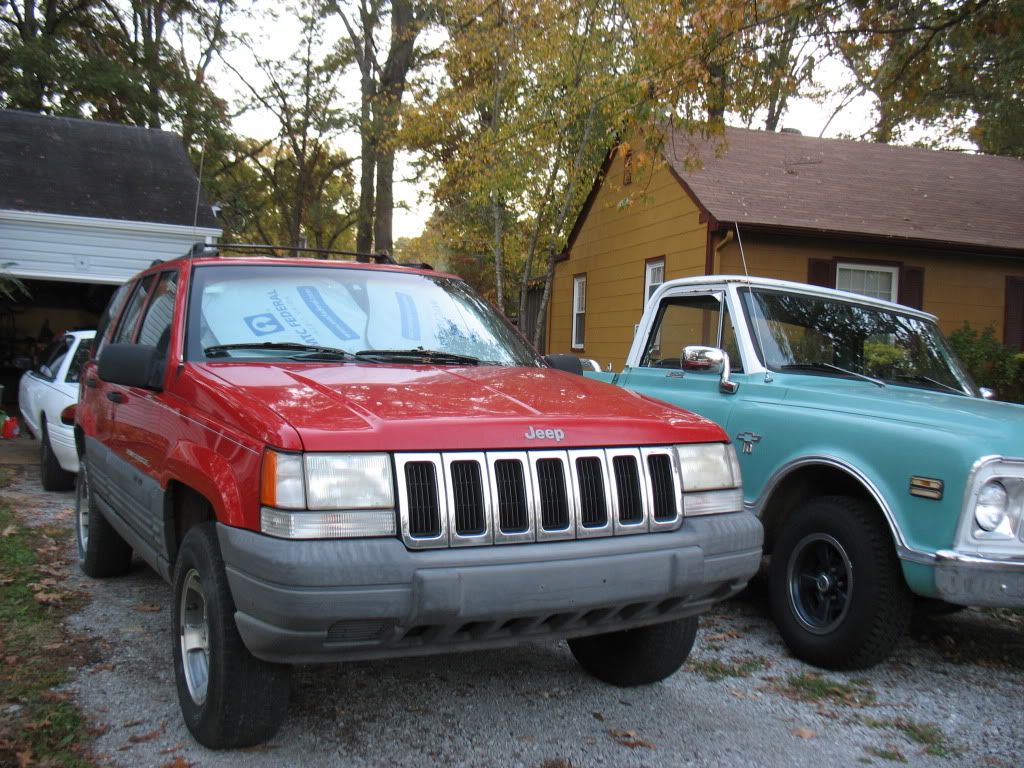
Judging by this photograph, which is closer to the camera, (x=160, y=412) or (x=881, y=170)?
(x=160, y=412)

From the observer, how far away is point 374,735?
341cm

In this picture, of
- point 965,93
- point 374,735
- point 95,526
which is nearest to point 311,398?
point 374,735

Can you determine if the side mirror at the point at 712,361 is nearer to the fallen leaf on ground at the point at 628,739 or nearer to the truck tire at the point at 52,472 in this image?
the fallen leaf on ground at the point at 628,739

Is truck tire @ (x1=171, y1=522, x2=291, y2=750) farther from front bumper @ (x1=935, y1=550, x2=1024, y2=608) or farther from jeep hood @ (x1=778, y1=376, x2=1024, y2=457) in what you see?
jeep hood @ (x1=778, y1=376, x2=1024, y2=457)

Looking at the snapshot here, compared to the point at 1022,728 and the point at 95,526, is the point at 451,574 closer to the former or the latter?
the point at 1022,728

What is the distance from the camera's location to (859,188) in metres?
15.3

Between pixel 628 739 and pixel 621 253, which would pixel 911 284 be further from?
pixel 628 739

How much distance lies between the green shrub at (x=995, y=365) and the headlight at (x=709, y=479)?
876 centimetres

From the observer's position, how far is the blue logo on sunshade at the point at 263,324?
401 centimetres

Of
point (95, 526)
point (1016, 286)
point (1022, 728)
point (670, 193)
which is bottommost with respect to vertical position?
point (1022, 728)

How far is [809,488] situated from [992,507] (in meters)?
1.10

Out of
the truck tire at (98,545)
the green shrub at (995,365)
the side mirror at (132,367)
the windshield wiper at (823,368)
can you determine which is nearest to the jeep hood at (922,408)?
the windshield wiper at (823,368)

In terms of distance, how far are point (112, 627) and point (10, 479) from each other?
548 centimetres

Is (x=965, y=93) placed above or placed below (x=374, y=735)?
above
